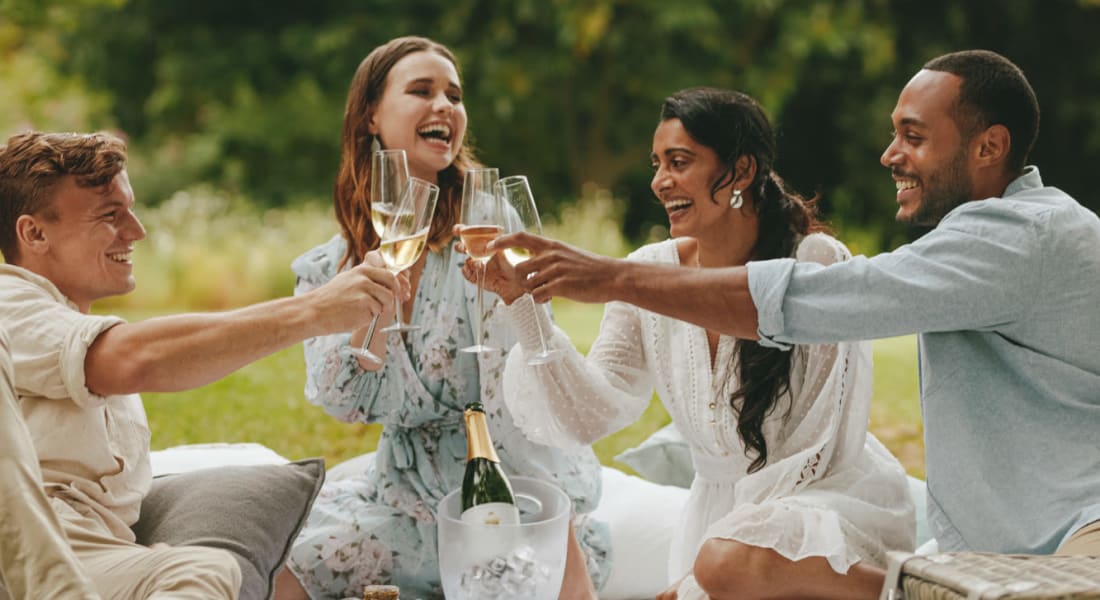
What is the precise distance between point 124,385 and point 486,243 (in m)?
0.81

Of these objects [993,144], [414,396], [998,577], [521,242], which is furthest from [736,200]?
[998,577]

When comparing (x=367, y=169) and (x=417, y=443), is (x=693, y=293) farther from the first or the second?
(x=367, y=169)

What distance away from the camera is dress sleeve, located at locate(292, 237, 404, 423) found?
3.29m

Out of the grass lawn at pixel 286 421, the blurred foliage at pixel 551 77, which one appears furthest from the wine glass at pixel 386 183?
the blurred foliage at pixel 551 77

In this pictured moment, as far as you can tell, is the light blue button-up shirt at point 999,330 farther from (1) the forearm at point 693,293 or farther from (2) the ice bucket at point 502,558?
(2) the ice bucket at point 502,558

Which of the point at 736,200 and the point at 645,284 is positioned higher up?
the point at 736,200

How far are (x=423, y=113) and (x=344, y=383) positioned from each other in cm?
81

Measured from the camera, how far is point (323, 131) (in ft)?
39.8

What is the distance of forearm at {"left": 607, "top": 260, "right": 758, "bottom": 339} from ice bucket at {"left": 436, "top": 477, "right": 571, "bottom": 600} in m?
0.53

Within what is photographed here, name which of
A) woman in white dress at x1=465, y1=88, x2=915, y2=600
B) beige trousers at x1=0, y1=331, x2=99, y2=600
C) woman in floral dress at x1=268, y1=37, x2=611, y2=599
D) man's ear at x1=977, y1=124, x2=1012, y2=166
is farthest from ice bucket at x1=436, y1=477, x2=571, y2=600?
man's ear at x1=977, y1=124, x2=1012, y2=166

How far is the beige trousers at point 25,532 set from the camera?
1.92m

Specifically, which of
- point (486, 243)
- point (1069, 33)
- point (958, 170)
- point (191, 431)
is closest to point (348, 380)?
point (486, 243)

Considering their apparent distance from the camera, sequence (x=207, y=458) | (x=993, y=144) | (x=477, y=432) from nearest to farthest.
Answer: (x=993, y=144) < (x=477, y=432) < (x=207, y=458)

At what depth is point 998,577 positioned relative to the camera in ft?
6.30
